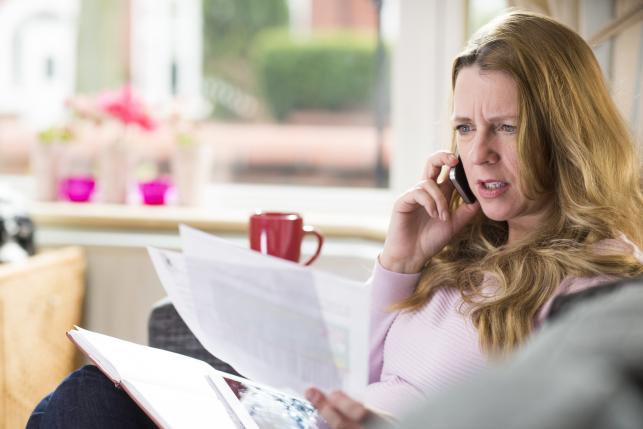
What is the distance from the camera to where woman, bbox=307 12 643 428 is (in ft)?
3.95

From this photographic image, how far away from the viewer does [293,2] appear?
2.93 metres

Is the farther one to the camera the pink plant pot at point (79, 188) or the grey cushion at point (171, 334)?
the pink plant pot at point (79, 188)

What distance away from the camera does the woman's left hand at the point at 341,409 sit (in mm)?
860

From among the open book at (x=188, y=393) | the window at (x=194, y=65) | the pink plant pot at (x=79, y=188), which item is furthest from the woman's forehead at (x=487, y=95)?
the pink plant pot at (x=79, y=188)

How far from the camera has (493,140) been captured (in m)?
1.26

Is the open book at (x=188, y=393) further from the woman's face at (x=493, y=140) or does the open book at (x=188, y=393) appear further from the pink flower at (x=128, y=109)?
the pink flower at (x=128, y=109)

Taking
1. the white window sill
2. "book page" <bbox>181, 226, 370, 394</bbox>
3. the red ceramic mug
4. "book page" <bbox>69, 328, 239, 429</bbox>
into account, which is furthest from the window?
"book page" <bbox>181, 226, 370, 394</bbox>

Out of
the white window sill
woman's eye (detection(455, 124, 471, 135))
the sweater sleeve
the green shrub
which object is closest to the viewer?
woman's eye (detection(455, 124, 471, 135))

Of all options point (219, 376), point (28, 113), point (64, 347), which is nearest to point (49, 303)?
point (64, 347)

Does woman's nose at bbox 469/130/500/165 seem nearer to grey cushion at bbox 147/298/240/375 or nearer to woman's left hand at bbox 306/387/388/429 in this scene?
woman's left hand at bbox 306/387/388/429

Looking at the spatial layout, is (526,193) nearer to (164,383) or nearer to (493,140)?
(493,140)

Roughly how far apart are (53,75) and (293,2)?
82cm

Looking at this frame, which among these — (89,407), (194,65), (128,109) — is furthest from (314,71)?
(89,407)

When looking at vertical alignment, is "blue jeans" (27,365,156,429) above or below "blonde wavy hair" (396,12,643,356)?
below
